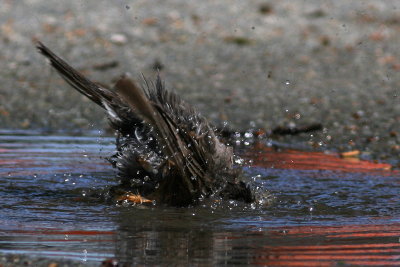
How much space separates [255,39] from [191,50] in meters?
1.17

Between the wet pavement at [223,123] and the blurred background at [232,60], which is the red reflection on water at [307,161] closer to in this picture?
the wet pavement at [223,123]

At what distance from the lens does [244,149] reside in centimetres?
847

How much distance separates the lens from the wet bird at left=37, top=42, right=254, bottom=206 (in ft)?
18.7

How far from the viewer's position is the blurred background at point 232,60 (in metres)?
9.77

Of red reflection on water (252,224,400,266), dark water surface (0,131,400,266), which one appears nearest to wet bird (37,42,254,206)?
dark water surface (0,131,400,266)

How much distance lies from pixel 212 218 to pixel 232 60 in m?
7.53

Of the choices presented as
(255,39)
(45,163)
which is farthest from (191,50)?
(45,163)

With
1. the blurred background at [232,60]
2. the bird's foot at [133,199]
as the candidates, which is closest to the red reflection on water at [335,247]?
the bird's foot at [133,199]

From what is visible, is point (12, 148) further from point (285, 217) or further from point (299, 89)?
point (299, 89)

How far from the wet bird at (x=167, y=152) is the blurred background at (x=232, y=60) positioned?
2650 mm

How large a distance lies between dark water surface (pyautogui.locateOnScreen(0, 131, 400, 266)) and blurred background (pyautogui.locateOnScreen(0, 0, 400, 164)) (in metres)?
1.31

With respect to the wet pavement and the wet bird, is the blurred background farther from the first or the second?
the wet bird

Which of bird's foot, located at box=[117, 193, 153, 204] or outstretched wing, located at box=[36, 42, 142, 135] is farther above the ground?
outstretched wing, located at box=[36, 42, 142, 135]

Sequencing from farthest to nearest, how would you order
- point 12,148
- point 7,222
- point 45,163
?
point 12,148 → point 45,163 → point 7,222
